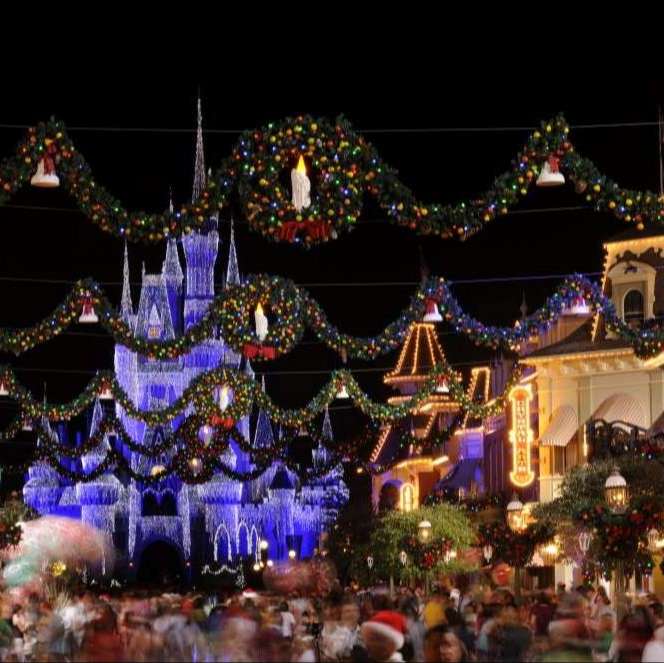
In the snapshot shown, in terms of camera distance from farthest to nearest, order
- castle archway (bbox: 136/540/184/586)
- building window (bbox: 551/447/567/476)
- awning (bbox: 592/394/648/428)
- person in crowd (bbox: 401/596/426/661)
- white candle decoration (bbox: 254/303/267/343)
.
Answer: castle archway (bbox: 136/540/184/586), building window (bbox: 551/447/567/476), awning (bbox: 592/394/648/428), white candle decoration (bbox: 254/303/267/343), person in crowd (bbox: 401/596/426/661)

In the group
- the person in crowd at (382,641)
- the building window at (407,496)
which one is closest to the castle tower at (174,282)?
the building window at (407,496)

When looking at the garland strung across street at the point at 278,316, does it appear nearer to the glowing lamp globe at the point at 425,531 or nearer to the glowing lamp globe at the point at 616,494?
the glowing lamp globe at the point at 616,494

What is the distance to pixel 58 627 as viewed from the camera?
20.6 m

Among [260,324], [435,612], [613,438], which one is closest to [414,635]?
[435,612]

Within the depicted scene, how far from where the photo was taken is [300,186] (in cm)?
2158

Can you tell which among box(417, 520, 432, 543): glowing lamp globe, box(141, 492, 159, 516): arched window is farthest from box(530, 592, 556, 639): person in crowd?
box(141, 492, 159, 516): arched window

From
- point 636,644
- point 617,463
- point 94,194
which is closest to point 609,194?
point 94,194

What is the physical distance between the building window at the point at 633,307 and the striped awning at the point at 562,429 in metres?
4.56

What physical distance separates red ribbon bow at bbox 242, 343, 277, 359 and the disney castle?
86241 mm

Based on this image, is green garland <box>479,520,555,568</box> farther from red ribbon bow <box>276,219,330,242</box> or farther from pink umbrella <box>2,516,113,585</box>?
red ribbon bow <box>276,219,330,242</box>

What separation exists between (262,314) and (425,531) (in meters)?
23.1

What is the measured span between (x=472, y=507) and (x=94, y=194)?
4028 cm

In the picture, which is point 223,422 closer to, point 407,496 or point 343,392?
point 343,392

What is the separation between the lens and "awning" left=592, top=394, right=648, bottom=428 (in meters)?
50.8
